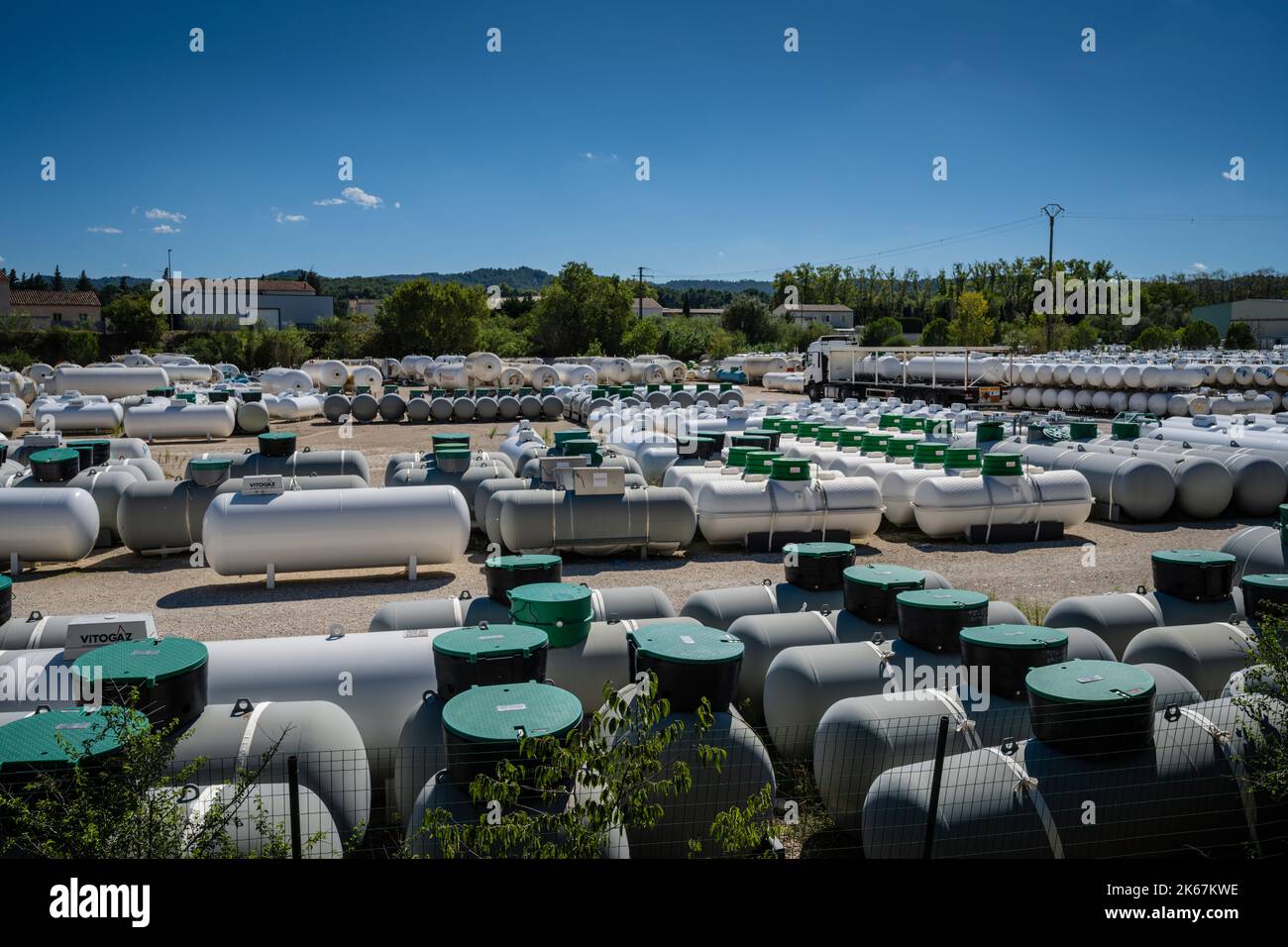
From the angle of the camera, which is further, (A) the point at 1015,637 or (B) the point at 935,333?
(B) the point at 935,333

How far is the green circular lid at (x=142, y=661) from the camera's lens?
19.0ft

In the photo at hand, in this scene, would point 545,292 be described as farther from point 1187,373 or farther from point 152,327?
point 1187,373

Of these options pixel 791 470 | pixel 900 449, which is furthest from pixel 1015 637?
pixel 900 449

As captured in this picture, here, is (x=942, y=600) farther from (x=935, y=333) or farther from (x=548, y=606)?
(x=935, y=333)

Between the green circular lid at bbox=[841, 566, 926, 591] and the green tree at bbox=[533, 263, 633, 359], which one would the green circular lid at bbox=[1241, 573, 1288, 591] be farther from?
the green tree at bbox=[533, 263, 633, 359]

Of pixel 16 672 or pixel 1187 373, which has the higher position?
pixel 1187 373

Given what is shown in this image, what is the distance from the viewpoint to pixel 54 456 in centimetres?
1526

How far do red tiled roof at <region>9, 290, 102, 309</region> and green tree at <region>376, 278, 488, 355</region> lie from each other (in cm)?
3872

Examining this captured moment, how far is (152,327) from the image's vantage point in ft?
249

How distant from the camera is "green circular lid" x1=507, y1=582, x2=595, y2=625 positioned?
25.2ft

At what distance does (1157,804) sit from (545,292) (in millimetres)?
74888

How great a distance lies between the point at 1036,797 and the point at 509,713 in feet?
10.3

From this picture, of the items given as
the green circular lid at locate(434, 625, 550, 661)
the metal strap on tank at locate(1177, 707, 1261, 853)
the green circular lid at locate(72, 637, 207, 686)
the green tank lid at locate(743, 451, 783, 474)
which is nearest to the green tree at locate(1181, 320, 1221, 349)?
the green tank lid at locate(743, 451, 783, 474)
